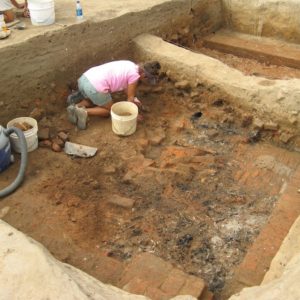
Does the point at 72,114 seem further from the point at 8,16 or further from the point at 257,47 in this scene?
the point at 257,47

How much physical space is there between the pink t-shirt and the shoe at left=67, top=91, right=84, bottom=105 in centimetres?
33

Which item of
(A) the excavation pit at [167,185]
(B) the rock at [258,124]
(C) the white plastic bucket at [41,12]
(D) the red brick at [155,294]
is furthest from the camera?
(C) the white plastic bucket at [41,12]

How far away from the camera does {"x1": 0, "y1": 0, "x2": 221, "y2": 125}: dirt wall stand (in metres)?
4.75

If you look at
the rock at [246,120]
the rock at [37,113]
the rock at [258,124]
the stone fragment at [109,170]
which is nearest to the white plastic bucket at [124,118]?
the stone fragment at [109,170]

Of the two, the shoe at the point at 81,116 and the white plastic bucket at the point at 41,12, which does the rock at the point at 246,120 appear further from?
the white plastic bucket at the point at 41,12

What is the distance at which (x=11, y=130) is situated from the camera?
4.18 meters

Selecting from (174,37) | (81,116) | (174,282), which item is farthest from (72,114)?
(174,282)

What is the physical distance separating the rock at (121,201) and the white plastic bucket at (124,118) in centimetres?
106

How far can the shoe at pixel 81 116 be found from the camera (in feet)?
16.0

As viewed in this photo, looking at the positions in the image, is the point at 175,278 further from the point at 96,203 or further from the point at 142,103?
the point at 142,103

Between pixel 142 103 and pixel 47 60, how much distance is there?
1.34m

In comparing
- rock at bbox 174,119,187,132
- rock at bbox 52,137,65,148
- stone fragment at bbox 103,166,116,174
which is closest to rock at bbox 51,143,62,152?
rock at bbox 52,137,65,148

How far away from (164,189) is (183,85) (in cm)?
187

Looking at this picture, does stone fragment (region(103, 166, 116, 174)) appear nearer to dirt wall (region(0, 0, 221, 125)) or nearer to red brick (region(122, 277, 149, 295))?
dirt wall (region(0, 0, 221, 125))
